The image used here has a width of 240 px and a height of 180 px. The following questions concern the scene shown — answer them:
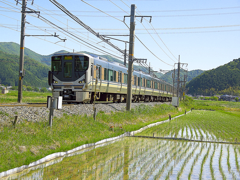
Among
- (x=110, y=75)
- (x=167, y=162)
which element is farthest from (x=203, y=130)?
(x=167, y=162)

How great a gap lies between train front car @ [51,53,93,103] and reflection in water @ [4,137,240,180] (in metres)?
7.79

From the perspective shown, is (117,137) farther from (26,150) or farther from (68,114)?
(26,150)

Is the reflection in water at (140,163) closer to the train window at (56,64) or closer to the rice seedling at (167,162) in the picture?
the rice seedling at (167,162)

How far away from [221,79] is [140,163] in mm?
151890

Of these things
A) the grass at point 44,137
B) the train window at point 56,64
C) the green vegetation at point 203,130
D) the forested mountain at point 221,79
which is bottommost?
the green vegetation at point 203,130

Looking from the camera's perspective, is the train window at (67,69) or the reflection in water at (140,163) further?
the train window at (67,69)

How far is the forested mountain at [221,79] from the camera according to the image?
483 ft

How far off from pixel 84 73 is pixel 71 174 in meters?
12.1

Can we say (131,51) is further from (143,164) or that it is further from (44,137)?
(143,164)

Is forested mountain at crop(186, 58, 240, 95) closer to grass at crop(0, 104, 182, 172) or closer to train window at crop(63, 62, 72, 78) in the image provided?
train window at crop(63, 62, 72, 78)

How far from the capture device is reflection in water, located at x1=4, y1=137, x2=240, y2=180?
6422mm

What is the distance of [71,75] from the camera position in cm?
1823

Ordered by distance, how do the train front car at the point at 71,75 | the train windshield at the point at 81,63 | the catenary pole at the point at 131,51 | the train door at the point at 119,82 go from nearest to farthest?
the train front car at the point at 71,75
the train windshield at the point at 81,63
the catenary pole at the point at 131,51
the train door at the point at 119,82

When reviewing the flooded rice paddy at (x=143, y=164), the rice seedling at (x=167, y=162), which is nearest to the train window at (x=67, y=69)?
the flooded rice paddy at (x=143, y=164)
